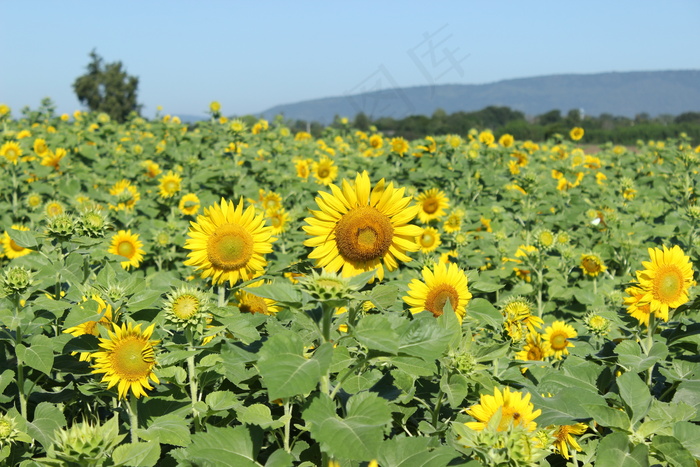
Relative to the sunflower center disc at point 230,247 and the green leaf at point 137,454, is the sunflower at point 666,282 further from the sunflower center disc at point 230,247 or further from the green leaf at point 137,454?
the green leaf at point 137,454

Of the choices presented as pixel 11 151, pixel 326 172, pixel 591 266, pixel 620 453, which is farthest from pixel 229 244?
pixel 11 151

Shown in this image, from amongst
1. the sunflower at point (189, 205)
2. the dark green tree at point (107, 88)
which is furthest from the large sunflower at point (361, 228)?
the dark green tree at point (107, 88)

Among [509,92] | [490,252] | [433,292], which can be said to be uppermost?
[509,92]

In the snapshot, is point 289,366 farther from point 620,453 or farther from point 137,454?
point 620,453

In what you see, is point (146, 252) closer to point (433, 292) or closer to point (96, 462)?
point (433, 292)

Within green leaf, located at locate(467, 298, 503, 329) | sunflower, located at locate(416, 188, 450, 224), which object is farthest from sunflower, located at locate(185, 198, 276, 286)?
sunflower, located at locate(416, 188, 450, 224)

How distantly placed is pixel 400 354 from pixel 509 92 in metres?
167

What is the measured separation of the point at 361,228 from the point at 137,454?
3.34ft

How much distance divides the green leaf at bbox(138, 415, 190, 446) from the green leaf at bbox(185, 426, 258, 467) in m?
0.09

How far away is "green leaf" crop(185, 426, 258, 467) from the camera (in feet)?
4.96

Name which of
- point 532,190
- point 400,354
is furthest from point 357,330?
point 532,190

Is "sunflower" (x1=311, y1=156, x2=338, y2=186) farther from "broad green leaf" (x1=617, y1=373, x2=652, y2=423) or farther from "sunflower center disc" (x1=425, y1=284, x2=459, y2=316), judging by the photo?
"broad green leaf" (x1=617, y1=373, x2=652, y2=423)

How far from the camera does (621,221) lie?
538cm

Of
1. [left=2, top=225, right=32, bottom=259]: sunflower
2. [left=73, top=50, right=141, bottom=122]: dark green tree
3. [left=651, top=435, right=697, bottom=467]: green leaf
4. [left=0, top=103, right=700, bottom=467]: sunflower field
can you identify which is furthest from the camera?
[left=73, top=50, right=141, bottom=122]: dark green tree
